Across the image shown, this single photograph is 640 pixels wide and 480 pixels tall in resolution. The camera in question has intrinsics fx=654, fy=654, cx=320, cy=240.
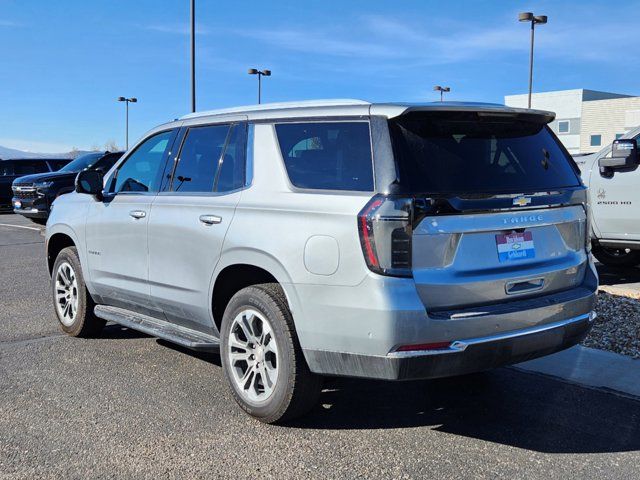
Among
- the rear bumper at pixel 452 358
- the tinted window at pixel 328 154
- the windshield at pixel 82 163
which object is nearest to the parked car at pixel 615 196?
the rear bumper at pixel 452 358

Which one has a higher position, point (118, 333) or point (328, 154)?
point (328, 154)

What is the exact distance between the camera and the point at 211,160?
4574 millimetres

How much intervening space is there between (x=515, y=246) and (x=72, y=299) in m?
4.13

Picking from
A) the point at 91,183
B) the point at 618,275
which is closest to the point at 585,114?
the point at 618,275

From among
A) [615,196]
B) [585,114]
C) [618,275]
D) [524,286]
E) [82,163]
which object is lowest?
[618,275]

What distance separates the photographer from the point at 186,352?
5.52 meters

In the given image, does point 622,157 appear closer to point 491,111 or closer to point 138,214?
point 491,111

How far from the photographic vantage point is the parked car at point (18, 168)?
22484mm

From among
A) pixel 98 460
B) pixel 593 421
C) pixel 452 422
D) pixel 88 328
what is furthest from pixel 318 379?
pixel 88 328

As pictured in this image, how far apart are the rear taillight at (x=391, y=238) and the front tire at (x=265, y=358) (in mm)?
723

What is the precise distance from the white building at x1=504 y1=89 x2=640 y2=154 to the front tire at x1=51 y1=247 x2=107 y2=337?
51601 mm

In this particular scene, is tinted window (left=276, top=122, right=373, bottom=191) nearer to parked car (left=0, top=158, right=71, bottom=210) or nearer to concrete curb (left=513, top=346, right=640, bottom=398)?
concrete curb (left=513, top=346, right=640, bottom=398)

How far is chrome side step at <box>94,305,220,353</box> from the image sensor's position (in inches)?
173

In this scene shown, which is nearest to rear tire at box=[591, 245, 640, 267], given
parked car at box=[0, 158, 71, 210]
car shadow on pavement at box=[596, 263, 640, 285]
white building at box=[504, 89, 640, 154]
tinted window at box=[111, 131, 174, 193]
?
car shadow on pavement at box=[596, 263, 640, 285]
